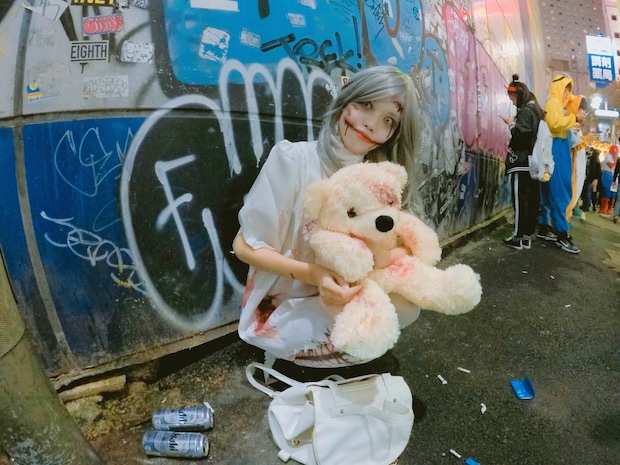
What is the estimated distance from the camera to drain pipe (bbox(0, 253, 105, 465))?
115 centimetres

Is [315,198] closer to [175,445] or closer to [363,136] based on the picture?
[363,136]

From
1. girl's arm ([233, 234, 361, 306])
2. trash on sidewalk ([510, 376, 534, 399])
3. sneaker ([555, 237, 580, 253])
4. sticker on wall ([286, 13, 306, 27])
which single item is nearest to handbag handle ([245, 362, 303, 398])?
girl's arm ([233, 234, 361, 306])

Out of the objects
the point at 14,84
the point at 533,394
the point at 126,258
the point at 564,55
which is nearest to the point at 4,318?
the point at 126,258

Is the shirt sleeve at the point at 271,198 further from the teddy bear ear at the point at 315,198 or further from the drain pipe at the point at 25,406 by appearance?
the drain pipe at the point at 25,406

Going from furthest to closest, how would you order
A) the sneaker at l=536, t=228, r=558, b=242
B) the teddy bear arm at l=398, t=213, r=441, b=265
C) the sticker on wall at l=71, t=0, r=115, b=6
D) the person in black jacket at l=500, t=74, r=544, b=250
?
the sneaker at l=536, t=228, r=558, b=242, the person in black jacket at l=500, t=74, r=544, b=250, the sticker on wall at l=71, t=0, r=115, b=6, the teddy bear arm at l=398, t=213, r=441, b=265

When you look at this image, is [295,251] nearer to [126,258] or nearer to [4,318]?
[126,258]

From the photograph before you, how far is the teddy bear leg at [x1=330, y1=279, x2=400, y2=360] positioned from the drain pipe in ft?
3.43

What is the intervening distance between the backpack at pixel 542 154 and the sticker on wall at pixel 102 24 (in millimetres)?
4698

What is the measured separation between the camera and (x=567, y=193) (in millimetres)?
4965

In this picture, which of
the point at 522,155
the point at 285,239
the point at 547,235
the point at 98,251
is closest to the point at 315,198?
the point at 285,239

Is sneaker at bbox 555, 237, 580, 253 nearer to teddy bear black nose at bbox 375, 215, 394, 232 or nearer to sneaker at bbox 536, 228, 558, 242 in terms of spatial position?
sneaker at bbox 536, 228, 558, 242

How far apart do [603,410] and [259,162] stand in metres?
2.38

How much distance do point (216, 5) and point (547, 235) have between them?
18.0 ft

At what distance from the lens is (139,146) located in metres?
1.79
